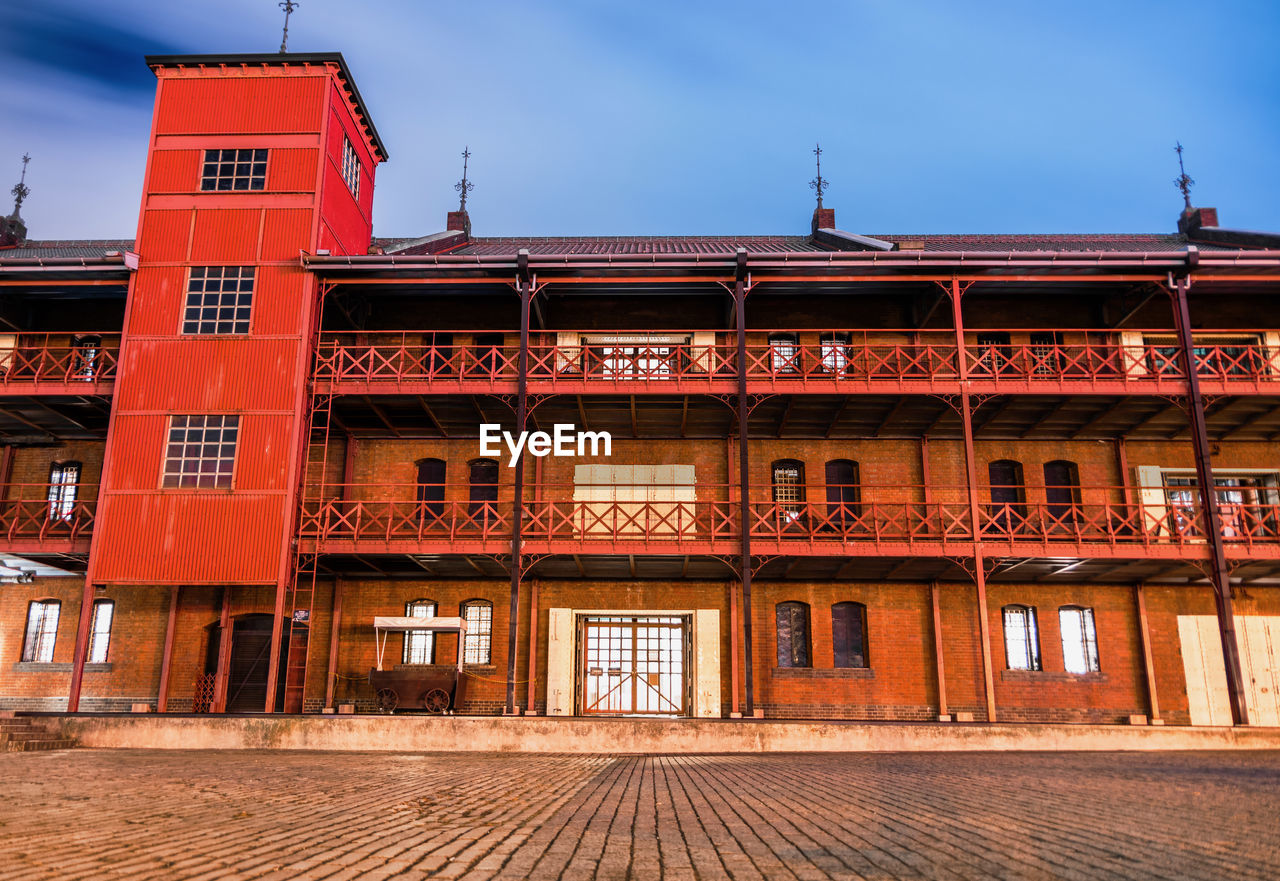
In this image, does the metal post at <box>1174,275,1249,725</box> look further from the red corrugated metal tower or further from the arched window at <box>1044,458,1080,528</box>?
the red corrugated metal tower

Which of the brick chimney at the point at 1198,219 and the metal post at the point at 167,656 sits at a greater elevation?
the brick chimney at the point at 1198,219

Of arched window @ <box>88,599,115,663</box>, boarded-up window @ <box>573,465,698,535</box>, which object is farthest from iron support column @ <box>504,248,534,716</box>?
arched window @ <box>88,599,115,663</box>

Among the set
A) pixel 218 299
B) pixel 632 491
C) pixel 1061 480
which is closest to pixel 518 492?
pixel 632 491

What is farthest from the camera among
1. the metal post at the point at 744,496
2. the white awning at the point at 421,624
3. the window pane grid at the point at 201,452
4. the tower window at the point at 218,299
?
the tower window at the point at 218,299

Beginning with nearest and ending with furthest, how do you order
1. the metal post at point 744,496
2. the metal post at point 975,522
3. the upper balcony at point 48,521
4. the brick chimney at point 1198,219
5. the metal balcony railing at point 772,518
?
1. the metal post at point 744,496
2. the metal post at point 975,522
3. the metal balcony railing at point 772,518
4. the upper balcony at point 48,521
5. the brick chimney at point 1198,219

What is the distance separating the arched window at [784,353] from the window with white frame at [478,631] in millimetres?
7822

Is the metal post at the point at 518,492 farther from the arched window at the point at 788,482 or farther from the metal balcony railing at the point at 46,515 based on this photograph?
the metal balcony railing at the point at 46,515

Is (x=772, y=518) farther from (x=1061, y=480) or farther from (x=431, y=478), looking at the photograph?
(x=431, y=478)

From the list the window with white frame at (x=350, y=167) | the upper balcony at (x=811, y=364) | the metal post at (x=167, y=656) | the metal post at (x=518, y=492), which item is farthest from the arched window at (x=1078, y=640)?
the window with white frame at (x=350, y=167)

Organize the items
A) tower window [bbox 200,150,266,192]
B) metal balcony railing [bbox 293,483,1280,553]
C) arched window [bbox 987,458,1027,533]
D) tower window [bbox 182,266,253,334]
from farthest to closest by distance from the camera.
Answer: arched window [bbox 987,458,1027,533] → tower window [bbox 200,150,266,192] → tower window [bbox 182,266,253,334] → metal balcony railing [bbox 293,483,1280,553]

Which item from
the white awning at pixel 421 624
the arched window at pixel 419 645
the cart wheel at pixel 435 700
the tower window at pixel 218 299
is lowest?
the cart wheel at pixel 435 700

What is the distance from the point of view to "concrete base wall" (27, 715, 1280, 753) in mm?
12945

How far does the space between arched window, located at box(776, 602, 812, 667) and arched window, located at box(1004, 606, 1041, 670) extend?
4114 millimetres

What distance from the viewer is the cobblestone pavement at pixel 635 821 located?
14.9 ft
